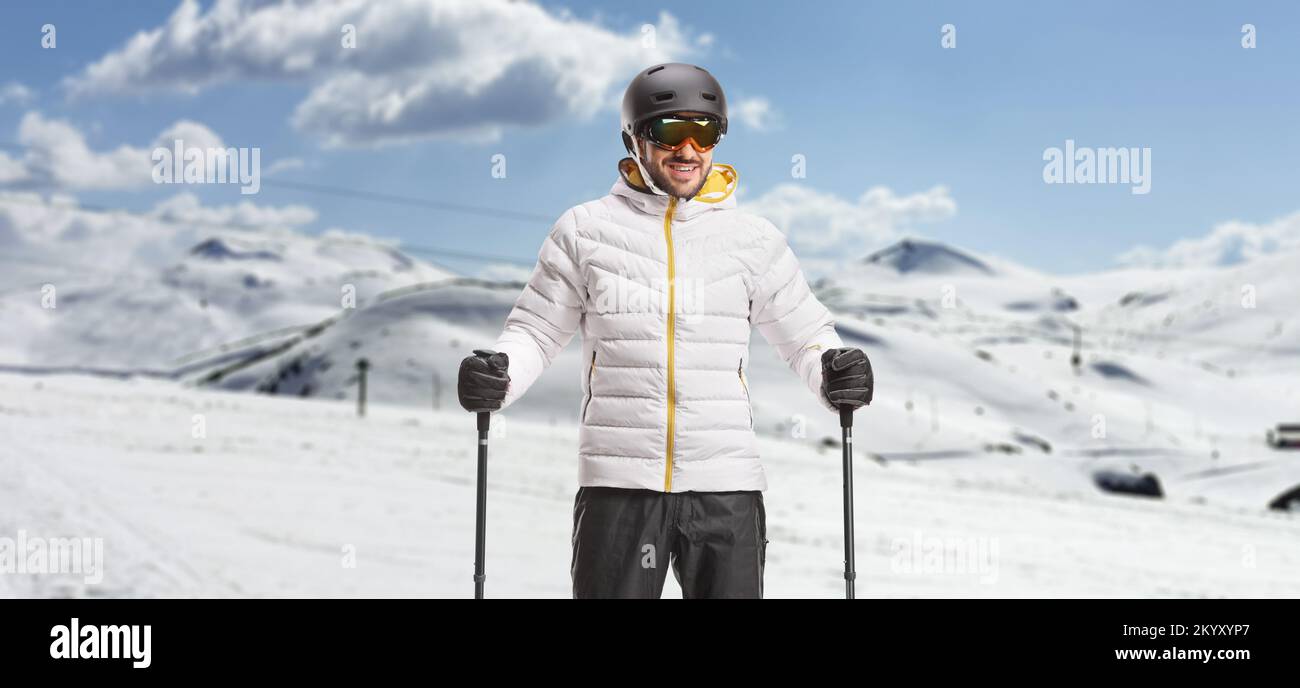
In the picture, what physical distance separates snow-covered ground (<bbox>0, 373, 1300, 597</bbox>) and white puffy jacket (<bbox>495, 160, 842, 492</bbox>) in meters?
5.27

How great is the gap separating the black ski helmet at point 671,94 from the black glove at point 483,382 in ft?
2.96

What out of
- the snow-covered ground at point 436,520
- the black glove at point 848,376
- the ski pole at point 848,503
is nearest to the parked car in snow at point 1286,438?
the snow-covered ground at point 436,520

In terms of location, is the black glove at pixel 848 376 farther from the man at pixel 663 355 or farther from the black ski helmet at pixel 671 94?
the black ski helmet at pixel 671 94

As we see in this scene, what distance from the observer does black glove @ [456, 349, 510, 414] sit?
11.0ft

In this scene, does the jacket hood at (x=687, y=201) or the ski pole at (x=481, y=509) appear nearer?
the ski pole at (x=481, y=509)

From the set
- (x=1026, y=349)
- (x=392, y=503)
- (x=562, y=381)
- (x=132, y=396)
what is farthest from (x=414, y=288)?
(x=392, y=503)

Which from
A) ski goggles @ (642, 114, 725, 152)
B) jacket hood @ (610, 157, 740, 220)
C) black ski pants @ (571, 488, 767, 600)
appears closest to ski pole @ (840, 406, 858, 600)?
black ski pants @ (571, 488, 767, 600)

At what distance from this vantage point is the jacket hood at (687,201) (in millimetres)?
3570

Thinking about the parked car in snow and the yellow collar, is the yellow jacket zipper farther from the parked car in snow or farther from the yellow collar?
the parked car in snow
